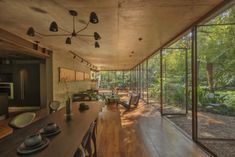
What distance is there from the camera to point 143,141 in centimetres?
391

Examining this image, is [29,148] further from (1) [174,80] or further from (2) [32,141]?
(1) [174,80]

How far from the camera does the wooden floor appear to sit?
3285mm

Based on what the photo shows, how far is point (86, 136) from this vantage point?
2.09 metres

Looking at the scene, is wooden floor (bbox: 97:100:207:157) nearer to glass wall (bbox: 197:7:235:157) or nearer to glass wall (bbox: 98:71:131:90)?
glass wall (bbox: 197:7:235:157)

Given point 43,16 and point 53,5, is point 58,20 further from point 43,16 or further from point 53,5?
point 53,5

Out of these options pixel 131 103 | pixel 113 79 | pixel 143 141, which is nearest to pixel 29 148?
pixel 143 141

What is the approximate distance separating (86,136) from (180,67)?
4834 mm

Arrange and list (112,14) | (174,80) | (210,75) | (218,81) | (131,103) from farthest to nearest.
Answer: (131,103) < (174,80) < (210,75) < (218,81) < (112,14)

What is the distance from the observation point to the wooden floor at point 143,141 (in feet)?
10.8

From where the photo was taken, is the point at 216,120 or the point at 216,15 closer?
the point at 216,15

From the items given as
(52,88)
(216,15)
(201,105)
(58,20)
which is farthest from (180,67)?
(52,88)

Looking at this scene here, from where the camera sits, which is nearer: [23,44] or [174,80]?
[23,44]

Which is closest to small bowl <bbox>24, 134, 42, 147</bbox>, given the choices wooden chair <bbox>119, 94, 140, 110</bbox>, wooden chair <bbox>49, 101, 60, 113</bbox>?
wooden chair <bbox>49, 101, 60, 113</bbox>

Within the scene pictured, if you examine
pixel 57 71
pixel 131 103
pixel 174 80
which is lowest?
pixel 131 103
